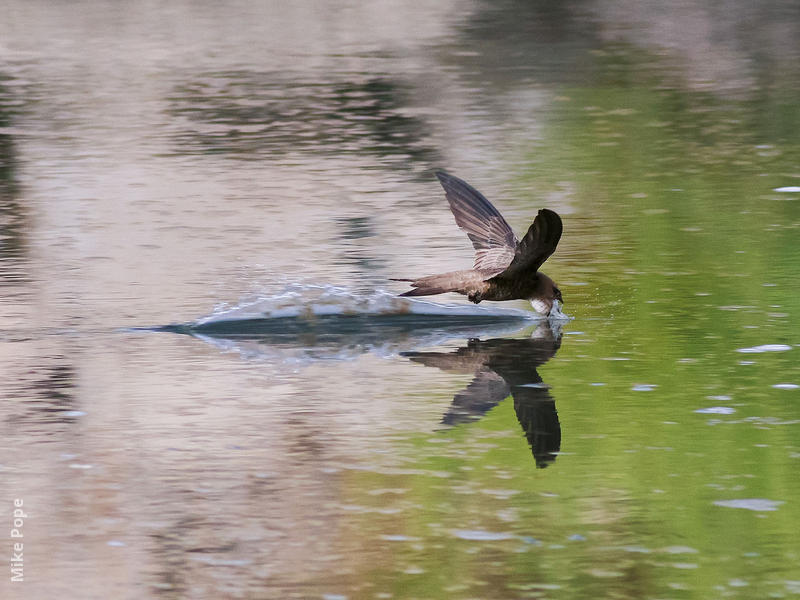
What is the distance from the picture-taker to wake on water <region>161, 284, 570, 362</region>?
762cm

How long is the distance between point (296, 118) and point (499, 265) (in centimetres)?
649

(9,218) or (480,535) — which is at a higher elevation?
(480,535)

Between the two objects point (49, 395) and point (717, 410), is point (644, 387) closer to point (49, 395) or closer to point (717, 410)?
point (717, 410)

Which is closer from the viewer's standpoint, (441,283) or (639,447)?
(639,447)

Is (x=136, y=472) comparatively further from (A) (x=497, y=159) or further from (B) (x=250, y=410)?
(A) (x=497, y=159)

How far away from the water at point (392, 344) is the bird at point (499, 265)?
177 mm

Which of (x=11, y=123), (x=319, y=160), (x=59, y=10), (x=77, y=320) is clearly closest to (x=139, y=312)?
(x=77, y=320)

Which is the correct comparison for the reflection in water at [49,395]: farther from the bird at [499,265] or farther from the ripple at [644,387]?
the ripple at [644,387]

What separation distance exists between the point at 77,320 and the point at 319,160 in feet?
14.7

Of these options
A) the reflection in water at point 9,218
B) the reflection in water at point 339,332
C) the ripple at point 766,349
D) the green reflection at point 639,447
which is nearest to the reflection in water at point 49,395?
the reflection in water at point 339,332

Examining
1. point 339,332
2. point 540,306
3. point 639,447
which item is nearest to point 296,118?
point 339,332

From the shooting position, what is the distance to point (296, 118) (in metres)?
14.1

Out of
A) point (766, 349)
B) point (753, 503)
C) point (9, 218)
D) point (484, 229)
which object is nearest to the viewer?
point (753, 503)

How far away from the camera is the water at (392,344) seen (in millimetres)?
4957
